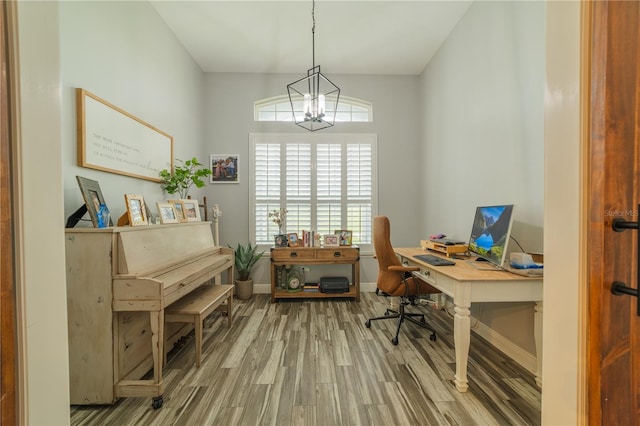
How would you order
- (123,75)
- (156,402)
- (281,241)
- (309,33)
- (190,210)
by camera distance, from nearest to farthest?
(156,402)
(123,75)
(190,210)
(309,33)
(281,241)

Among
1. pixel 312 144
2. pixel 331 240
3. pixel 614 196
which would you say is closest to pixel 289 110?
pixel 312 144

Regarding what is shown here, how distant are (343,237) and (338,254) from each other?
30 cm

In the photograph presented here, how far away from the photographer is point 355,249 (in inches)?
141

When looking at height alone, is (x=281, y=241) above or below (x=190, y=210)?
below

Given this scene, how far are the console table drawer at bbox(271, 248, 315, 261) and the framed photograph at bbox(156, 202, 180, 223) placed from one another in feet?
4.52

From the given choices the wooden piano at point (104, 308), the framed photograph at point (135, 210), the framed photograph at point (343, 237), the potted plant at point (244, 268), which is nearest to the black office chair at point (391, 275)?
the framed photograph at point (343, 237)

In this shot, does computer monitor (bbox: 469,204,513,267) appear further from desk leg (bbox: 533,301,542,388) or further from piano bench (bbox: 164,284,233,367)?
piano bench (bbox: 164,284,233,367)

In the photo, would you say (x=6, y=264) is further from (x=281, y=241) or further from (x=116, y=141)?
(x=281, y=241)

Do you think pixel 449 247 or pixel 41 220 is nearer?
pixel 41 220

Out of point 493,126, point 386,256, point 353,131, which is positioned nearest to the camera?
point 493,126

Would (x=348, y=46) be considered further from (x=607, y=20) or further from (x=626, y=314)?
(x=626, y=314)

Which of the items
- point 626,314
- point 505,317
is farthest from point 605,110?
point 505,317

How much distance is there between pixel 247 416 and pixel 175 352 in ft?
3.62

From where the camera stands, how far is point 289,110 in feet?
13.1
